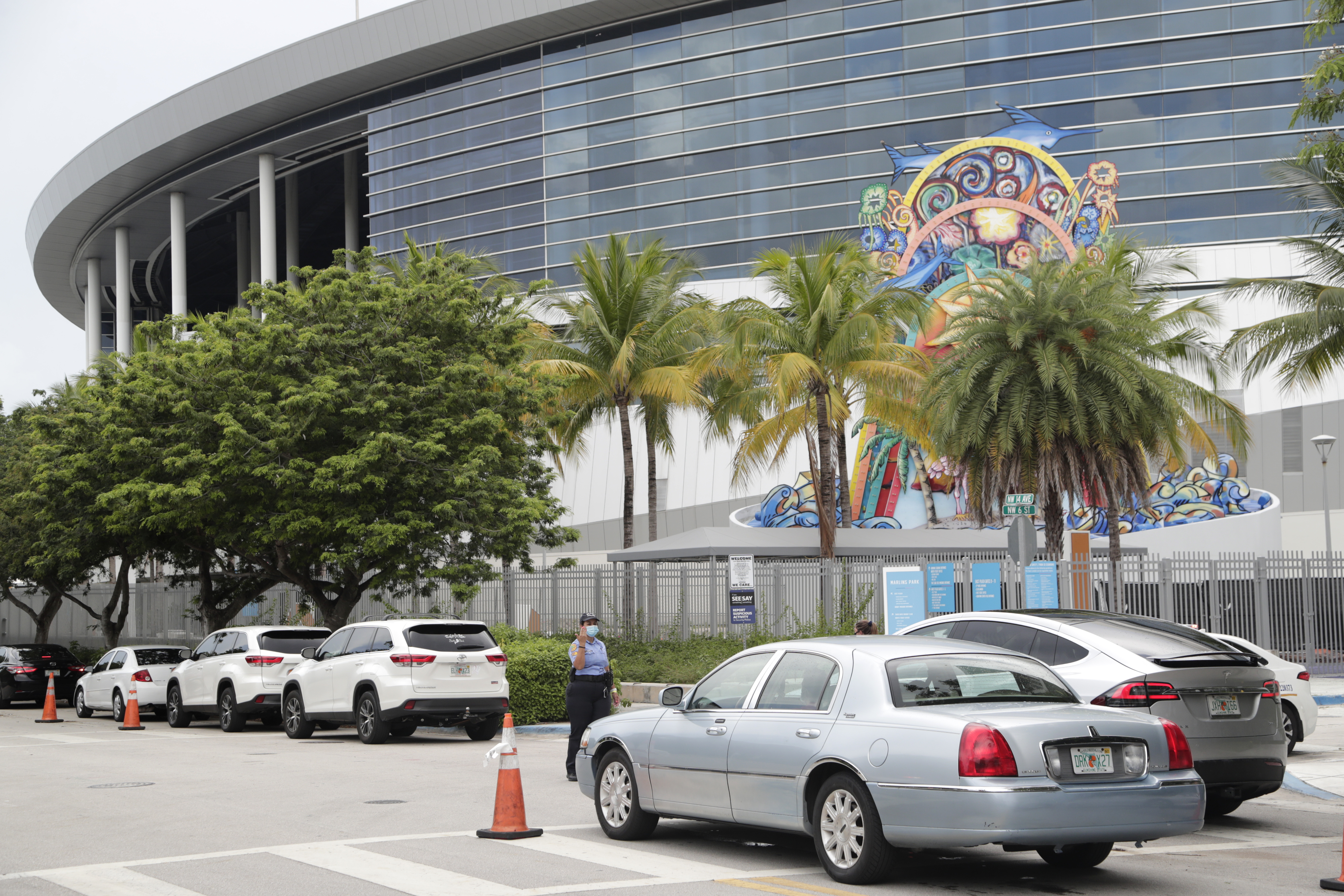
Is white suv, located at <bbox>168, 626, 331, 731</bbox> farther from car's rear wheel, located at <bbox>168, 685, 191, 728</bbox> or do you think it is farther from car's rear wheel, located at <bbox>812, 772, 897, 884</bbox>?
car's rear wheel, located at <bbox>812, 772, 897, 884</bbox>

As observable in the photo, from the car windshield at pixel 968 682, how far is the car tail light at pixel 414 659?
36.2 feet

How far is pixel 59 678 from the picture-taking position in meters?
30.4

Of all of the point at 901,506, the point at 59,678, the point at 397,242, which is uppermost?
the point at 397,242

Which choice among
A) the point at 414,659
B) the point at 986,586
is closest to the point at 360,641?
the point at 414,659

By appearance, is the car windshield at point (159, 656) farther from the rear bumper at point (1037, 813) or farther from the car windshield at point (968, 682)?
the rear bumper at point (1037, 813)

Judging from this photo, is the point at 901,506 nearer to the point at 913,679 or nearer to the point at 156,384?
the point at 156,384

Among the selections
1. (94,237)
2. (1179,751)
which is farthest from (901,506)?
(94,237)

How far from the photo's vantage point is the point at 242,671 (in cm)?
2169

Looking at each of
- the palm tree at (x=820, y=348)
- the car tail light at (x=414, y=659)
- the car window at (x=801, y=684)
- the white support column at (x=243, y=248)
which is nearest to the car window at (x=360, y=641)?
the car tail light at (x=414, y=659)

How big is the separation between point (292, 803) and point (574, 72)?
46.1 metres

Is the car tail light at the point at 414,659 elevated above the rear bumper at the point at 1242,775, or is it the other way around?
the car tail light at the point at 414,659

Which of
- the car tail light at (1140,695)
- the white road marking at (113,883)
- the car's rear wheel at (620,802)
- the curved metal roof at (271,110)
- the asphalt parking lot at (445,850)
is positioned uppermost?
the curved metal roof at (271,110)

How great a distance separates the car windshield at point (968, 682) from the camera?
26.8 feet

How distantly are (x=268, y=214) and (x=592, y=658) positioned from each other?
167 ft
